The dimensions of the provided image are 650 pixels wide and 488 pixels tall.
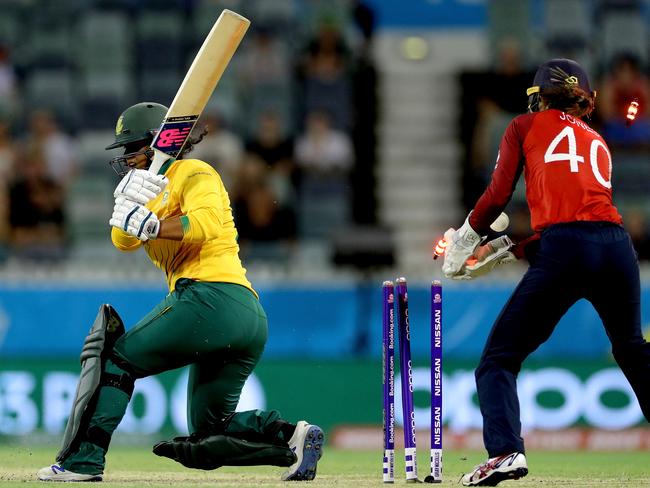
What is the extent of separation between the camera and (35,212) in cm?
1191

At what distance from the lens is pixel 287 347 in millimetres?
10516

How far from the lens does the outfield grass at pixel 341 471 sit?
6223mm

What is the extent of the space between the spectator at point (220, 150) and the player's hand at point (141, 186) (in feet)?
18.9

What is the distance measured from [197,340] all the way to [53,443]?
4.16 meters

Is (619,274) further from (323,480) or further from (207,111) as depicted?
(207,111)

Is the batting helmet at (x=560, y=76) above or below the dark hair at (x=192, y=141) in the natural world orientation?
above

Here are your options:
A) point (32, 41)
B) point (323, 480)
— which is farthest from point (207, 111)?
point (323, 480)

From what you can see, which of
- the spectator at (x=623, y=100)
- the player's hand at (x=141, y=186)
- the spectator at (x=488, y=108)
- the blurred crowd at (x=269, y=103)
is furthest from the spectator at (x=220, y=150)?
the player's hand at (x=141, y=186)

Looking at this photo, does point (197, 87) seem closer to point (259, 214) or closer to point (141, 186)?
point (141, 186)

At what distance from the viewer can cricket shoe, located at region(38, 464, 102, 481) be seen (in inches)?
237

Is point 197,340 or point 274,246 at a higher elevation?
point 274,246

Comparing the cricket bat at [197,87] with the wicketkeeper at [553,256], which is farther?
the cricket bat at [197,87]

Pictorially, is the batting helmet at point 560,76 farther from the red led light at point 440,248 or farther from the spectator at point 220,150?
A: the spectator at point 220,150

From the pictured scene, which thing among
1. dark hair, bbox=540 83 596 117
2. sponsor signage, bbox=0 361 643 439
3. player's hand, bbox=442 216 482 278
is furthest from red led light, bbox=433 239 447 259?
sponsor signage, bbox=0 361 643 439
